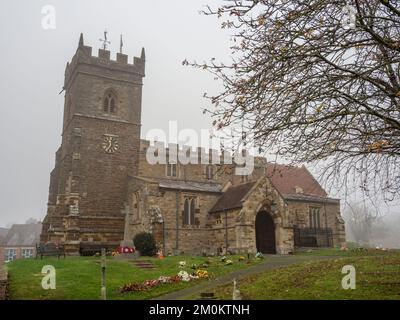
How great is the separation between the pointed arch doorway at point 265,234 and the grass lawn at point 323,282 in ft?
39.2

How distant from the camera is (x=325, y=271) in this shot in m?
16.3

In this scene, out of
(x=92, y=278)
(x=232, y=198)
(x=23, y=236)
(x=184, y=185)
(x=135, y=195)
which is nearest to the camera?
(x=92, y=278)

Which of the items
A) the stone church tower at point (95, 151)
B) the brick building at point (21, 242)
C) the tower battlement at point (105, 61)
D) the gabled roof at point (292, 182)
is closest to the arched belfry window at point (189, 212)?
the stone church tower at point (95, 151)

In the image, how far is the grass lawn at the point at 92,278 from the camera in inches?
566

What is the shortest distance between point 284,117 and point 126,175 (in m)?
28.1

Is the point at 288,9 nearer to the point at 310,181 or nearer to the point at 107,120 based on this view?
the point at 107,120

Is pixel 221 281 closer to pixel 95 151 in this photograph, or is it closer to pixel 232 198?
pixel 232 198

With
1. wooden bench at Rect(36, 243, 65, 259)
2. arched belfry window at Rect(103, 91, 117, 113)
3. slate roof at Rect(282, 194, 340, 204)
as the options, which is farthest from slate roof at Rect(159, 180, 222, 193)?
wooden bench at Rect(36, 243, 65, 259)

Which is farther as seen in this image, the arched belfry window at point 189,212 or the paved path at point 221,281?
the arched belfry window at point 189,212

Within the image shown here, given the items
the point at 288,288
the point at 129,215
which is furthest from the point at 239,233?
the point at 288,288

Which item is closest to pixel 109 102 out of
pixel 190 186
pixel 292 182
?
pixel 190 186

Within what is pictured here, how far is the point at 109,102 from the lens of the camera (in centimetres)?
3684

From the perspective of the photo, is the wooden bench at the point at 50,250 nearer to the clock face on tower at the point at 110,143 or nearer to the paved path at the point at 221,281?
the clock face on tower at the point at 110,143

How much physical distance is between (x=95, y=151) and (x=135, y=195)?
5.34 m
